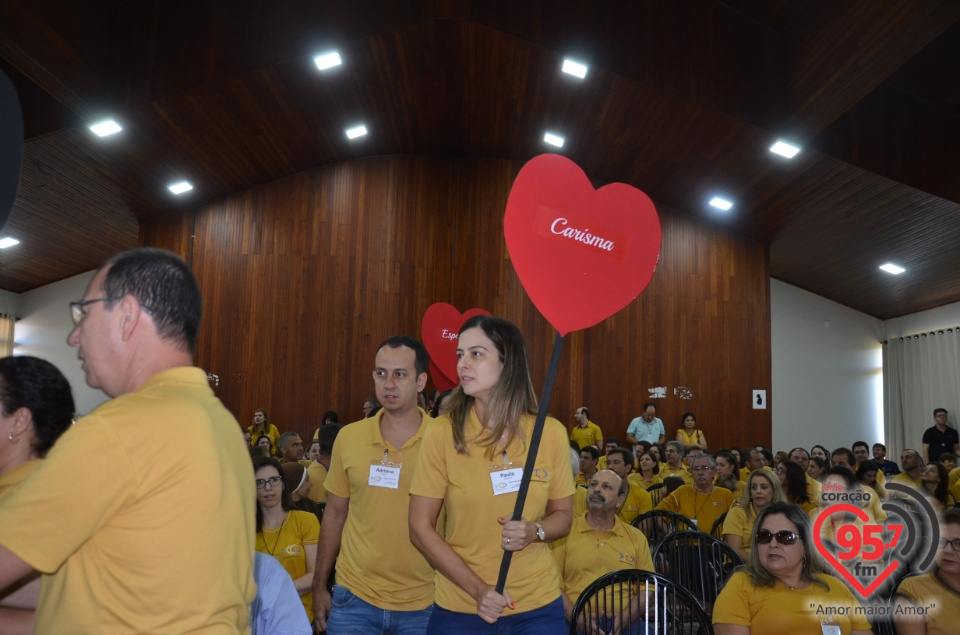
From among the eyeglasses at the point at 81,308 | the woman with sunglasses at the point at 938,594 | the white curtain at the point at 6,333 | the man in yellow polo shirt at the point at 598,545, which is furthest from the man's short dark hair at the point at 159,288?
the white curtain at the point at 6,333

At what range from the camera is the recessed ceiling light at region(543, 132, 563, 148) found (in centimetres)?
1100

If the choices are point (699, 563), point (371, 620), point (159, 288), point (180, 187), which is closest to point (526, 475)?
point (371, 620)

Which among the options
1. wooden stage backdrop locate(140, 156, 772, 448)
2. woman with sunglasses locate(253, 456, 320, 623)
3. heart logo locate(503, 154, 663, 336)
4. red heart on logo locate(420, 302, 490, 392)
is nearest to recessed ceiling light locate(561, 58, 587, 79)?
wooden stage backdrop locate(140, 156, 772, 448)

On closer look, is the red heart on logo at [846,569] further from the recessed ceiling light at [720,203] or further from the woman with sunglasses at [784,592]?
the recessed ceiling light at [720,203]

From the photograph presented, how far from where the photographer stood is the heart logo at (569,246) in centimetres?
232

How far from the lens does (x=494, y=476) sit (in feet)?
7.18

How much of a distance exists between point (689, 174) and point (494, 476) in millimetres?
9587

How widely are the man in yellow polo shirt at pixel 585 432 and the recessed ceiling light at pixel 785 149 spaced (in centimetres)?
454

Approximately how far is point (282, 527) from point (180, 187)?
8063mm

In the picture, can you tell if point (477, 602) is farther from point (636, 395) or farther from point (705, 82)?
point (636, 395)

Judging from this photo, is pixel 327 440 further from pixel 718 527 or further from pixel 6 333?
pixel 6 333

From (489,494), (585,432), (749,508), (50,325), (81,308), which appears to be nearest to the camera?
(81,308)

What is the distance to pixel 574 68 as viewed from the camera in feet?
28.9

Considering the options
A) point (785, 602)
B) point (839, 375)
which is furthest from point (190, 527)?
point (839, 375)
